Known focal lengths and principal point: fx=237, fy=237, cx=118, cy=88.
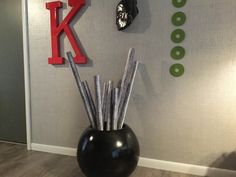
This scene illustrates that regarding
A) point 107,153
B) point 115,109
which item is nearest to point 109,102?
point 115,109

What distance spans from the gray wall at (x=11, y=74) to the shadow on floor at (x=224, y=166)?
2281 mm

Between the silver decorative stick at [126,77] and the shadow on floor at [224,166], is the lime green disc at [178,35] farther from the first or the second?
the shadow on floor at [224,166]

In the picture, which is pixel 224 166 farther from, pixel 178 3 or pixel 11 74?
pixel 11 74

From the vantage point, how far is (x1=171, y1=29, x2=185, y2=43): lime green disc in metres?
2.23

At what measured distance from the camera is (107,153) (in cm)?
195

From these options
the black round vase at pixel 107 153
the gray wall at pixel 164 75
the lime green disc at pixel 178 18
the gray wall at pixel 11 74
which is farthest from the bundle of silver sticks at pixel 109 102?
the gray wall at pixel 11 74

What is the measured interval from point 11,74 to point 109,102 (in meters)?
1.61

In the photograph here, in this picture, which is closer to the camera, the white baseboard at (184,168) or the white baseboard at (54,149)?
the white baseboard at (184,168)

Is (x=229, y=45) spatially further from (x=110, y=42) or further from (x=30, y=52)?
(x=30, y=52)

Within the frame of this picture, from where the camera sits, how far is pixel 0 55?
310 cm

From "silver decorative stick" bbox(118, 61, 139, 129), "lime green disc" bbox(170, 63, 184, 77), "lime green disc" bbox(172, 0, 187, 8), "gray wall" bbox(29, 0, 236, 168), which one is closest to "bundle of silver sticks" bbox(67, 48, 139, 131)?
"silver decorative stick" bbox(118, 61, 139, 129)

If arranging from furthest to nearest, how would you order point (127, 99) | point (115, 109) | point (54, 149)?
point (54, 149)
point (127, 99)
point (115, 109)

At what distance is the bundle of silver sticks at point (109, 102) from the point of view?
2.08 metres

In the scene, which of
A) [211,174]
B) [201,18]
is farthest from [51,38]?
[211,174]
